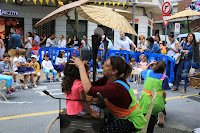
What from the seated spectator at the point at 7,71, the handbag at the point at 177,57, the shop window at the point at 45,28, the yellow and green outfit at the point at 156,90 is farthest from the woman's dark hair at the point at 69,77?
the shop window at the point at 45,28

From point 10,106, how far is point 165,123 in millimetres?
3761

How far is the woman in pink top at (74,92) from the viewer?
2529 mm

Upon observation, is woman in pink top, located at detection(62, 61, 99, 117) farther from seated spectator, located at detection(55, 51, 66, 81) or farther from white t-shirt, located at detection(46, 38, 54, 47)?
white t-shirt, located at detection(46, 38, 54, 47)

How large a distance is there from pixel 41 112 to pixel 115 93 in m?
3.44

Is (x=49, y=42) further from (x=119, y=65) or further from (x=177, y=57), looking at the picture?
(x=119, y=65)

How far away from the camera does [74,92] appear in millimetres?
2643

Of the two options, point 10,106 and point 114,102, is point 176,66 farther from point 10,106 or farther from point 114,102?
point 114,102

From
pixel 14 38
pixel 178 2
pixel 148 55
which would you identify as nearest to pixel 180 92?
pixel 148 55

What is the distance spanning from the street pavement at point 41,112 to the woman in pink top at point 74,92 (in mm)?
1868

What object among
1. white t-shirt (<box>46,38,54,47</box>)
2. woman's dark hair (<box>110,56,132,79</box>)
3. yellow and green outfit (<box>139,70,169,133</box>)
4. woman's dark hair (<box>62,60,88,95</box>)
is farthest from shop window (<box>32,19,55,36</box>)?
woman's dark hair (<box>110,56,132,79</box>)

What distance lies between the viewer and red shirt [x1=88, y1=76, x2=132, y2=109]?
7.44 ft

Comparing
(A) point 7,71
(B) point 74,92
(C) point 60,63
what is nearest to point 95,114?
(B) point 74,92

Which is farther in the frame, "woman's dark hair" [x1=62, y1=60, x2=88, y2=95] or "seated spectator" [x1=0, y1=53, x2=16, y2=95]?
"seated spectator" [x1=0, y1=53, x2=16, y2=95]

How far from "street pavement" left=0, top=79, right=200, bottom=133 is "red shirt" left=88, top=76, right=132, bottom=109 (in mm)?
2191
